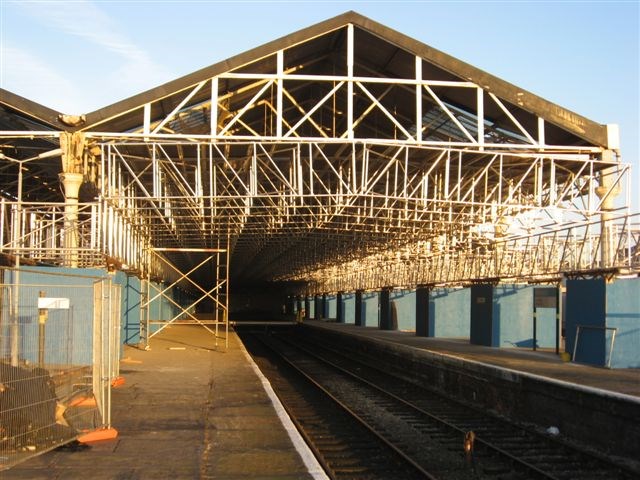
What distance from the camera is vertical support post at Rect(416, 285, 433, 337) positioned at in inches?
1293

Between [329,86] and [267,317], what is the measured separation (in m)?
56.9

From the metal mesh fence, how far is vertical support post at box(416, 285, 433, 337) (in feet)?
69.5

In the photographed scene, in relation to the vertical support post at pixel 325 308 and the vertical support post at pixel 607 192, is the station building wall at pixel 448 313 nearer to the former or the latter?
the vertical support post at pixel 607 192

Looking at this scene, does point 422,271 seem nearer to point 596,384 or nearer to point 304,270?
point 304,270

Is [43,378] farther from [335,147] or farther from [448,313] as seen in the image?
[448,313]

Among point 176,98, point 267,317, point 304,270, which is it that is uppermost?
point 176,98

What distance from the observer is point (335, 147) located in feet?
76.2

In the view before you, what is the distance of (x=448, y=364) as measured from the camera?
20.2 meters

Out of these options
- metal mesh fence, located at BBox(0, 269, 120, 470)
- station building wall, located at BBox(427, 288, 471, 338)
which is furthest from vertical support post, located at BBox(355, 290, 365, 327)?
metal mesh fence, located at BBox(0, 269, 120, 470)

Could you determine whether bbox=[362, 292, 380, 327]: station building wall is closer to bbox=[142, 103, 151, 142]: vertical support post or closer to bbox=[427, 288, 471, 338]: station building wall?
bbox=[427, 288, 471, 338]: station building wall

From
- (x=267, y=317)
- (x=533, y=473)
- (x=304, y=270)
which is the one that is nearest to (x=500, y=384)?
(x=533, y=473)

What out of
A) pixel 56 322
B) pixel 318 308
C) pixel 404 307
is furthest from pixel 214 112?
pixel 318 308

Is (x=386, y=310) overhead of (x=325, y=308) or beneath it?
overhead

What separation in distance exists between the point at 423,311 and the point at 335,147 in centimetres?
1296
